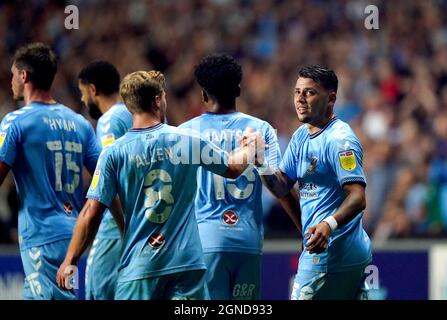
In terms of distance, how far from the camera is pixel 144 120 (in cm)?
797

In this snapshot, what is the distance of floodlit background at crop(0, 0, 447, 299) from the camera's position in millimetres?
14352

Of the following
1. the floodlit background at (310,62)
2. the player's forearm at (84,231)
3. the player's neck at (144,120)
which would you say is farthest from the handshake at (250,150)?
the floodlit background at (310,62)

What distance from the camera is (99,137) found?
9680 millimetres

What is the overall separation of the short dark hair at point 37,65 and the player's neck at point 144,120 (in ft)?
4.38

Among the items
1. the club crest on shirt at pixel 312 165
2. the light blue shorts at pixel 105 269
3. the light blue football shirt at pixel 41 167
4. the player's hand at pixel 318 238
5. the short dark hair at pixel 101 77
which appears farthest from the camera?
the short dark hair at pixel 101 77

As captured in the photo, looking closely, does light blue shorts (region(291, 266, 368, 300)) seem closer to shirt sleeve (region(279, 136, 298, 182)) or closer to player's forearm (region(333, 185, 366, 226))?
player's forearm (region(333, 185, 366, 226))

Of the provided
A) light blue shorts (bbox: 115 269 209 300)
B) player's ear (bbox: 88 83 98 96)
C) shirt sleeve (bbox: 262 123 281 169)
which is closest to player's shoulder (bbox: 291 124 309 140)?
shirt sleeve (bbox: 262 123 281 169)

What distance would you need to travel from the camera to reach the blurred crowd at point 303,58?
14.9m

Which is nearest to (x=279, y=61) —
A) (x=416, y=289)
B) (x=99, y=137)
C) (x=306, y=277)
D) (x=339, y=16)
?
(x=339, y=16)

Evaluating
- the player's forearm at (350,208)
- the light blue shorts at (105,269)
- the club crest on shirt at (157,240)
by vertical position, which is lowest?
the light blue shorts at (105,269)

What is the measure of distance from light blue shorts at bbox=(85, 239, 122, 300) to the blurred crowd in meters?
4.81

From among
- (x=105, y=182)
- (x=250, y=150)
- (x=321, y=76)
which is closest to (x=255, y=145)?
(x=250, y=150)

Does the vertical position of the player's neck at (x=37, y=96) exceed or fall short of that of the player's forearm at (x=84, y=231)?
it exceeds it

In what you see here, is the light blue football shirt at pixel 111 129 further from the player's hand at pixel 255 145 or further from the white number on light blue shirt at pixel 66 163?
the player's hand at pixel 255 145
